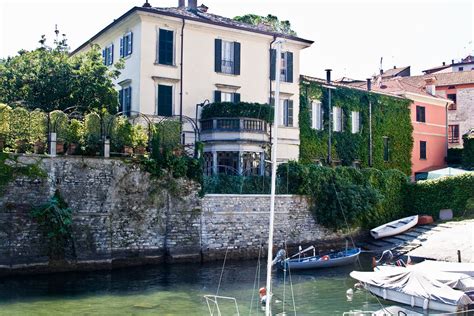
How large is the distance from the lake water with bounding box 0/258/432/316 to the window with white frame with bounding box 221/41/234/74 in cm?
A: 1401

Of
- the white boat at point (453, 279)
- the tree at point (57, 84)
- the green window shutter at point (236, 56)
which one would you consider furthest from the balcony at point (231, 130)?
the white boat at point (453, 279)

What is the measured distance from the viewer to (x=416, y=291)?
837 inches

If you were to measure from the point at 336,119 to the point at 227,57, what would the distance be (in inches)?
446

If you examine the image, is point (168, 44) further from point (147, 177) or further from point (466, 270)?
point (466, 270)

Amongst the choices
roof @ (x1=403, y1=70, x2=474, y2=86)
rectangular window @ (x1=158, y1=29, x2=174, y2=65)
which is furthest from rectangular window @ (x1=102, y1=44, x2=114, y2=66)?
roof @ (x1=403, y1=70, x2=474, y2=86)

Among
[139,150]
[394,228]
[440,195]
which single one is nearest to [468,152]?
[440,195]

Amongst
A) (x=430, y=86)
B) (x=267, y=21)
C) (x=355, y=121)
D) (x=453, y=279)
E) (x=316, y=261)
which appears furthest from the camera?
(x=430, y=86)

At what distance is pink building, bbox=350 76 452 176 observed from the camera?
48312 mm

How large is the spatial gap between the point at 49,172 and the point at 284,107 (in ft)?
59.9

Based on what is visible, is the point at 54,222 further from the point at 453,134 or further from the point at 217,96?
the point at 453,134

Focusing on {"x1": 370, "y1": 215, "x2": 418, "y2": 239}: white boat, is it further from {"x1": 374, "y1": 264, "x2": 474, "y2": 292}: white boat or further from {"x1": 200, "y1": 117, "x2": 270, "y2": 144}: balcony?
{"x1": 374, "y1": 264, "x2": 474, "y2": 292}: white boat

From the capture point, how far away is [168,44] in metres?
33.7

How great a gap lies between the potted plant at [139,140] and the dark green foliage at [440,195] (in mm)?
21151

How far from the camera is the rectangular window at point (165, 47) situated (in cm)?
3341
